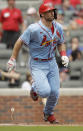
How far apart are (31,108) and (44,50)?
9.66 feet

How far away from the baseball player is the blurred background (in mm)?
753

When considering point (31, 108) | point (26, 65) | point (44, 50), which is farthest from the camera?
point (26, 65)

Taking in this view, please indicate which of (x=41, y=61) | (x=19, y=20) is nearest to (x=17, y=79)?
(x=19, y=20)

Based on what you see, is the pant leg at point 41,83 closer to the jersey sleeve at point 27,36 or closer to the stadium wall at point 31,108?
the jersey sleeve at point 27,36

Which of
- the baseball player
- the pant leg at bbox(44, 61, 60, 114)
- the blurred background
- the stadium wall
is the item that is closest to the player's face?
the baseball player

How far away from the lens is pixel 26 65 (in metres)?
12.3

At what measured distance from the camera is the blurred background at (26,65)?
10258 millimetres

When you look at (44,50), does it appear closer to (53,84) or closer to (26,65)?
(53,84)

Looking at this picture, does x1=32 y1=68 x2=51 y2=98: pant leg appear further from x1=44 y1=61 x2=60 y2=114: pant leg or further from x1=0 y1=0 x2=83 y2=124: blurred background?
x1=0 y1=0 x2=83 y2=124: blurred background

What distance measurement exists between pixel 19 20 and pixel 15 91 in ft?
9.69

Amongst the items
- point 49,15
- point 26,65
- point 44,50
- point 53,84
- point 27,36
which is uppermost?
point 49,15

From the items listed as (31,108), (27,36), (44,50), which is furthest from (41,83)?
(31,108)

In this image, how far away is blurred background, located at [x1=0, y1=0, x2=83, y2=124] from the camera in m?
10.3

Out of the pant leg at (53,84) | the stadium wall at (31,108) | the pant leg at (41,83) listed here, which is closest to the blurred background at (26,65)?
the stadium wall at (31,108)
